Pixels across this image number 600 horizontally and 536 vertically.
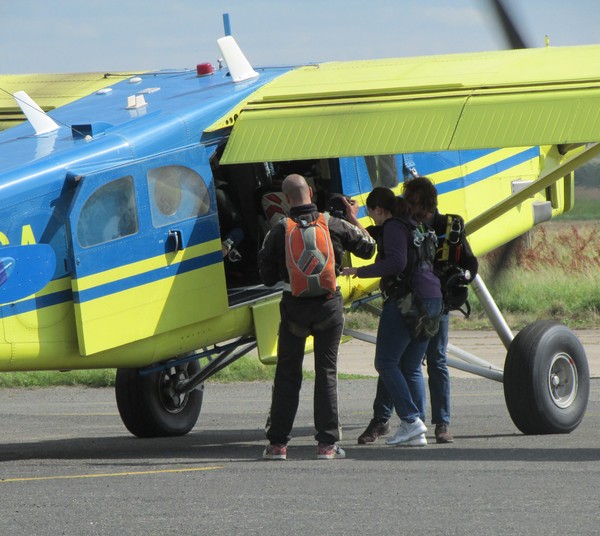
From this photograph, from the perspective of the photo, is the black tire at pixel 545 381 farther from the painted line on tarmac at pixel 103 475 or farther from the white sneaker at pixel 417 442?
the painted line on tarmac at pixel 103 475

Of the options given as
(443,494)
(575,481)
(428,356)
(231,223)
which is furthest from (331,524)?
(231,223)

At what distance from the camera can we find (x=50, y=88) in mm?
12523

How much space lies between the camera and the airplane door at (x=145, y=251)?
9125 mm

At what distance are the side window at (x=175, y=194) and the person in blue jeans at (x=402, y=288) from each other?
1.31 m

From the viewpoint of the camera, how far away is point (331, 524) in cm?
683

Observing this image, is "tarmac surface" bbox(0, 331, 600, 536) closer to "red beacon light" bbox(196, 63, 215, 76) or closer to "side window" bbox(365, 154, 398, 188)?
"side window" bbox(365, 154, 398, 188)

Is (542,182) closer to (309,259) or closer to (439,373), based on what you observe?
(439,373)

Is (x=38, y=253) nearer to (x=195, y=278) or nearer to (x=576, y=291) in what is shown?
(x=195, y=278)

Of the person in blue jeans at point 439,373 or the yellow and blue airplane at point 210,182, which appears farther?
the person in blue jeans at point 439,373

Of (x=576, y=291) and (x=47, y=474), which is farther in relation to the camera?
(x=576, y=291)

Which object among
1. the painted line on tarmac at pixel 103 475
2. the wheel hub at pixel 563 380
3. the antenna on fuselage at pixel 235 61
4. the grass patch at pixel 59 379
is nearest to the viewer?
the painted line on tarmac at pixel 103 475

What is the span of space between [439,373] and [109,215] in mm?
2850

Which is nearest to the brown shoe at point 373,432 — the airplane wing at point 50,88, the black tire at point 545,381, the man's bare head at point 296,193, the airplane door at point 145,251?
the black tire at point 545,381

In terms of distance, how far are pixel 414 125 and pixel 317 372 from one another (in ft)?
6.58
